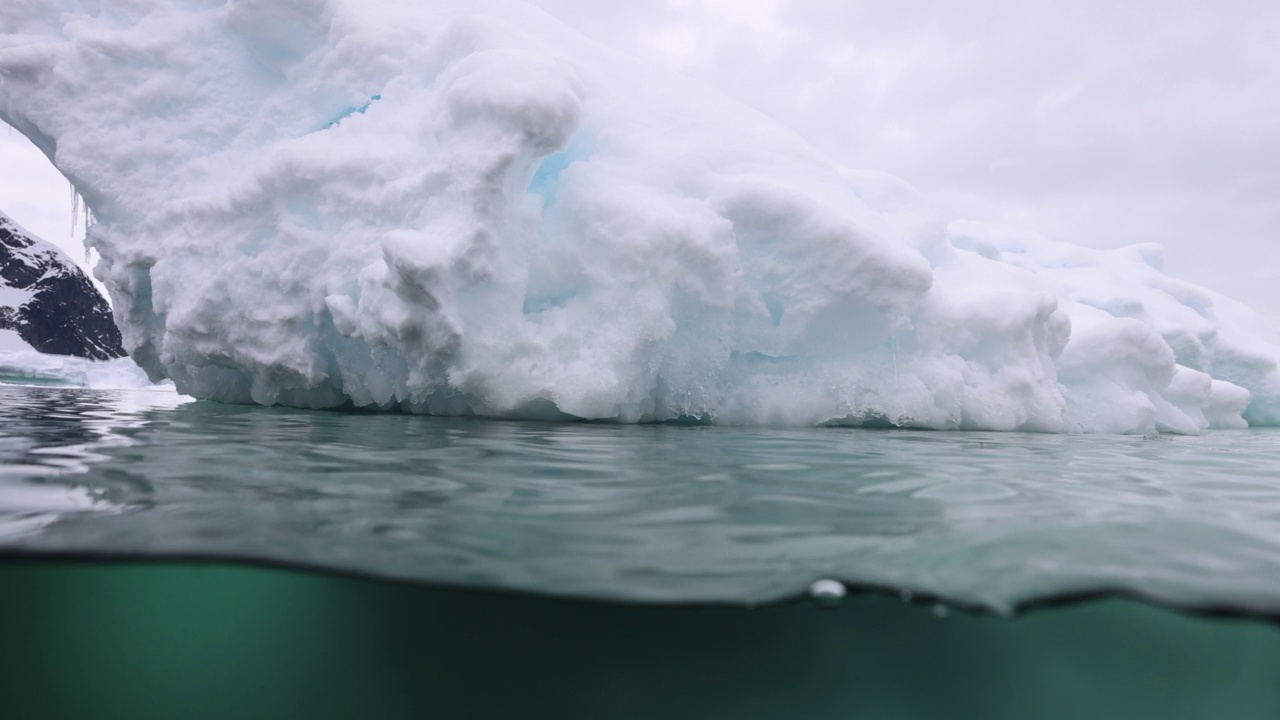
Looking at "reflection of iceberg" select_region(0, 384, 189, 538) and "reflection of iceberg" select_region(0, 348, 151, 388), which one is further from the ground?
"reflection of iceberg" select_region(0, 348, 151, 388)

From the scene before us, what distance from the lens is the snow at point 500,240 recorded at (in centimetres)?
552

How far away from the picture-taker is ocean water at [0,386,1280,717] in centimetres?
153

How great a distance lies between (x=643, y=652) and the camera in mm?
1602

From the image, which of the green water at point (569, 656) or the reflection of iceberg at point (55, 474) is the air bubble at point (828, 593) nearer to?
the green water at point (569, 656)

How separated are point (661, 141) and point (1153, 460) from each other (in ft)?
14.2

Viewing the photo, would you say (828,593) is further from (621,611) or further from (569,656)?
(569,656)

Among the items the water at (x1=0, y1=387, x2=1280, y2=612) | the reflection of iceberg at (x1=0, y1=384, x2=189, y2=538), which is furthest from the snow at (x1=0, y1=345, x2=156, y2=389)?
the water at (x1=0, y1=387, x2=1280, y2=612)

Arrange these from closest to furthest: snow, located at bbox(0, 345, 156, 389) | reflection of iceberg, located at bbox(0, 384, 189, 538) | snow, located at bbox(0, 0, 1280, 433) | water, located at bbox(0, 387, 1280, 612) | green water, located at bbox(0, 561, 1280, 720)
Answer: green water, located at bbox(0, 561, 1280, 720) → water, located at bbox(0, 387, 1280, 612) → reflection of iceberg, located at bbox(0, 384, 189, 538) → snow, located at bbox(0, 0, 1280, 433) → snow, located at bbox(0, 345, 156, 389)

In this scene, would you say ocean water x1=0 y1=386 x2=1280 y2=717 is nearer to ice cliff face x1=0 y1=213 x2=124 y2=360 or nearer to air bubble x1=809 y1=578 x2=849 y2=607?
air bubble x1=809 y1=578 x2=849 y2=607

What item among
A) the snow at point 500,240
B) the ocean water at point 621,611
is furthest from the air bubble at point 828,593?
the snow at point 500,240

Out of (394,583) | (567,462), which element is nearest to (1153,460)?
(567,462)

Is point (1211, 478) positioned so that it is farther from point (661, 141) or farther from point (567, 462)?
point (661, 141)

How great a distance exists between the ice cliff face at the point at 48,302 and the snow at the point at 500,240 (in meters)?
34.6

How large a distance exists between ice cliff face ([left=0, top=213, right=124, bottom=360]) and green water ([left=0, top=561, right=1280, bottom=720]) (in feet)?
134
